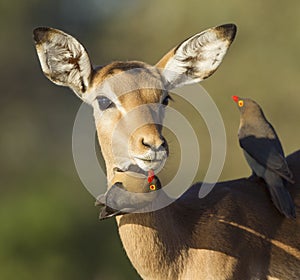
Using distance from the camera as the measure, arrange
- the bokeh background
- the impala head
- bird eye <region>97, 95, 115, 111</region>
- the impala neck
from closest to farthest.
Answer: the impala head
the impala neck
bird eye <region>97, 95, 115, 111</region>
the bokeh background

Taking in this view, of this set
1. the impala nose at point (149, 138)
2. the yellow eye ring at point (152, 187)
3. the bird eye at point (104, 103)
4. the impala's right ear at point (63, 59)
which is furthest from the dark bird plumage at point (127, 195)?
the impala's right ear at point (63, 59)

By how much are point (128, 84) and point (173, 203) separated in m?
0.97

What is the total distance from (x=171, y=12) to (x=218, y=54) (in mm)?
28495

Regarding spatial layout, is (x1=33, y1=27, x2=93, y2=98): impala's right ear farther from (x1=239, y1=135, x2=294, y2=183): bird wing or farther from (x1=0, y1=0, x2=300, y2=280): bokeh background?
(x1=0, y1=0, x2=300, y2=280): bokeh background

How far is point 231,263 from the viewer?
291 inches

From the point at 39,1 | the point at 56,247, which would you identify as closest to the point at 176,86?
the point at 56,247

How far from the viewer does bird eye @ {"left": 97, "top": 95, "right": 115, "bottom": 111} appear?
7477mm

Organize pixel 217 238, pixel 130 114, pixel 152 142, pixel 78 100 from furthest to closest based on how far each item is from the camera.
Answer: pixel 78 100, pixel 217 238, pixel 130 114, pixel 152 142

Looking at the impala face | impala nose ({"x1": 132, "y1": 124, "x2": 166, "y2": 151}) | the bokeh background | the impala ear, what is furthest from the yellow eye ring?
the bokeh background

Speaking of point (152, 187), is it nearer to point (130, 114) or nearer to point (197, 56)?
point (130, 114)

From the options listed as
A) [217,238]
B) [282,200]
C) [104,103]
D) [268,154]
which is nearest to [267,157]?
[268,154]

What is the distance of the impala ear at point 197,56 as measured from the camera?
25.3ft

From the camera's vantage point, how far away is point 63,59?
760 cm

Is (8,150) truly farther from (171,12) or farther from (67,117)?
(171,12)
